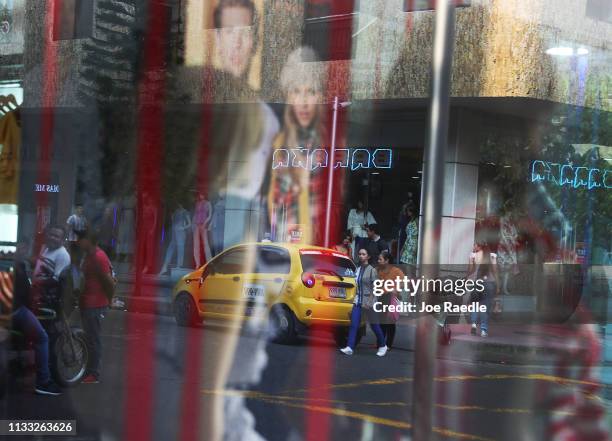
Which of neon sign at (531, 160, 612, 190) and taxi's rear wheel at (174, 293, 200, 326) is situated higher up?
neon sign at (531, 160, 612, 190)

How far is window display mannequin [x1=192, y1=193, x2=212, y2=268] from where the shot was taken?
2.48 meters

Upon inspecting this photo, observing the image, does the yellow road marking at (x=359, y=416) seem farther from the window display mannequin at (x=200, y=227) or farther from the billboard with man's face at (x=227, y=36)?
the billboard with man's face at (x=227, y=36)

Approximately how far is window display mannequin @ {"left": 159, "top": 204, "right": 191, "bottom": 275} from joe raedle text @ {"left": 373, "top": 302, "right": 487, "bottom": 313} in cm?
62

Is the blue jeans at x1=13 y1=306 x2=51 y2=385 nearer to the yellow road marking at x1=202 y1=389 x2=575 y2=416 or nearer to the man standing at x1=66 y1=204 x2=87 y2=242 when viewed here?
the man standing at x1=66 y1=204 x2=87 y2=242

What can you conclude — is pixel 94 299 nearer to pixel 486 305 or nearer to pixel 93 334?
pixel 93 334

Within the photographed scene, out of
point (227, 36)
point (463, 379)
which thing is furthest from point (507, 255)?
point (227, 36)

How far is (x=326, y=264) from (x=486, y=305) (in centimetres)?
47

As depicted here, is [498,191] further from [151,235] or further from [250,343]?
[151,235]

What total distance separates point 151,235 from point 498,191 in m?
1.03

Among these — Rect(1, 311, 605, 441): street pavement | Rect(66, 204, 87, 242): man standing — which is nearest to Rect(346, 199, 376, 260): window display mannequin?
Rect(1, 311, 605, 441): street pavement

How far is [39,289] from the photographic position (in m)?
2.69

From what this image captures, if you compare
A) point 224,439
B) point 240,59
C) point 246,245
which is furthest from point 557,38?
point 224,439

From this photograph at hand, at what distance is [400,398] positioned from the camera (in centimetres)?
242

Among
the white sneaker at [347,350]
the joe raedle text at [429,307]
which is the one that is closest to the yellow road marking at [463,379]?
the white sneaker at [347,350]
